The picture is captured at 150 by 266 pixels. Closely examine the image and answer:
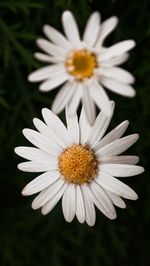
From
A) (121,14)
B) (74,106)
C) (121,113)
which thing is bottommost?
(74,106)

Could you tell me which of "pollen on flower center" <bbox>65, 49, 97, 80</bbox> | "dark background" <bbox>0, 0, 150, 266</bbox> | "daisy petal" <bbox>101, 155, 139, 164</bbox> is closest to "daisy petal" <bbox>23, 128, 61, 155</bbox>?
"daisy petal" <bbox>101, 155, 139, 164</bbox>

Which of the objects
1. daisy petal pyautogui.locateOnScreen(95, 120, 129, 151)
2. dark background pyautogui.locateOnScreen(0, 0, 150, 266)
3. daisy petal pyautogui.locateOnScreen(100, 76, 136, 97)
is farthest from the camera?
dark background pyautogui.locateOnScreen(0, 0, 150, 266)

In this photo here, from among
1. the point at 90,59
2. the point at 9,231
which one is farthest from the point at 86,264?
the point at 90,59

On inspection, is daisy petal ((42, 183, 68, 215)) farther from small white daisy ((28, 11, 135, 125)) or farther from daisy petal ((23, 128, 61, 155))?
small white daisy ((28, 11, 135, 125))

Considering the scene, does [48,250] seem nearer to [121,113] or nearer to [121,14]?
[121,113]

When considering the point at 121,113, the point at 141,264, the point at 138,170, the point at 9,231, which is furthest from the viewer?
the point at 141,264

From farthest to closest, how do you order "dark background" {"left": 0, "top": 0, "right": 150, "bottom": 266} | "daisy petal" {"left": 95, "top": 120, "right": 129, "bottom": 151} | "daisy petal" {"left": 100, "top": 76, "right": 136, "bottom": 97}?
"dark background" {"left": 0, "top": 0, "right": 150, "bottom": 266}, "daisy petal" {"left": 95, "top": 120, "right": 129, "bottom": 151}, "daisy petal" {"left": 100, "top": 76, "right": 136, "bottom": 97}

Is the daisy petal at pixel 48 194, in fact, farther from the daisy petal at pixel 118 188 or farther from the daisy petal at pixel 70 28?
the daisy petal at pixel 70 28

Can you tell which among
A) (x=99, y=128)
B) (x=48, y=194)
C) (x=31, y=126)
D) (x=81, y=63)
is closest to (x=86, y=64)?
(x=81, y=63)
